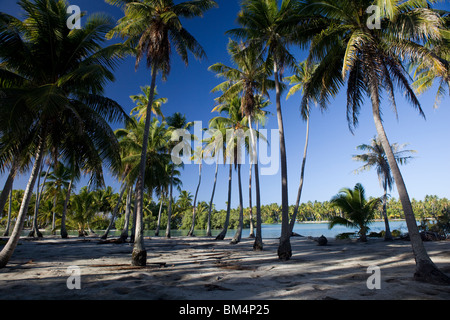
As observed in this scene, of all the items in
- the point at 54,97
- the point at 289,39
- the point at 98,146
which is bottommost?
the point at 98,146

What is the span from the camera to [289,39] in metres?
9.90

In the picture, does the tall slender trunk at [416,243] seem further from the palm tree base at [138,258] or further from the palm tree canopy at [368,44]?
the palm tree base at [138,258]

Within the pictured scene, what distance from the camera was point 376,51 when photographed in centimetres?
767

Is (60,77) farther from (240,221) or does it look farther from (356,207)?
(356,207)

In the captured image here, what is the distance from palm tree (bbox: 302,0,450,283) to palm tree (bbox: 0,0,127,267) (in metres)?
7.93

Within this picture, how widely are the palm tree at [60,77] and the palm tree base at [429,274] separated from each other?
10.0m

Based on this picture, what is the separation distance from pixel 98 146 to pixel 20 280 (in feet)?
15.6

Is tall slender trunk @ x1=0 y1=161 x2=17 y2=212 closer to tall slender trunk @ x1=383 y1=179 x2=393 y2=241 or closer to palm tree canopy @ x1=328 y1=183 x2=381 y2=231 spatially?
palm tree canopy @ x1=328 y1=183 x2=381 y2=231

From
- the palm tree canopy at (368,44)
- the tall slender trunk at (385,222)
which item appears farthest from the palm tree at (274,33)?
the tall slender trunk at (385,222)

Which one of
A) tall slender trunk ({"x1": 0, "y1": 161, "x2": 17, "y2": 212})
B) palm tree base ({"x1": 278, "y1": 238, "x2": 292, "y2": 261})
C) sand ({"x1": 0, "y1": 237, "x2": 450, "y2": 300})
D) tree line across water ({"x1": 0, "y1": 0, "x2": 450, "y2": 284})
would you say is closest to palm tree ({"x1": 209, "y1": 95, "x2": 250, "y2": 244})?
tree line across water ({"x1": 0, "y1": 0, "x2": 450, "y2": 284})

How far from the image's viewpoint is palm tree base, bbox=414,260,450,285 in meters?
5.05

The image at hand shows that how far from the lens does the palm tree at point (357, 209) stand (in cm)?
1645
